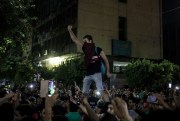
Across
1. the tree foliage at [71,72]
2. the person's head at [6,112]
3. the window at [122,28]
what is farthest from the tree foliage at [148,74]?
the person's head at [6,112]

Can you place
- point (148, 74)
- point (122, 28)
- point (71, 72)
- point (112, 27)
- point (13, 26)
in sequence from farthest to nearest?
1. point (122, 28)
2. point (112, 27)
3. point (71, 72)
4. point (148, 74)
5. point (13, 26)

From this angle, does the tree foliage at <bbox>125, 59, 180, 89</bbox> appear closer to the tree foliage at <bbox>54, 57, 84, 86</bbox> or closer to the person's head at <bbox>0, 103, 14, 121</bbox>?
the tree foliage at <bbox>54, 57, 84, 86</bbox>

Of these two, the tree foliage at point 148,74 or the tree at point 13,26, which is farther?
the tree foliage at point 148,74

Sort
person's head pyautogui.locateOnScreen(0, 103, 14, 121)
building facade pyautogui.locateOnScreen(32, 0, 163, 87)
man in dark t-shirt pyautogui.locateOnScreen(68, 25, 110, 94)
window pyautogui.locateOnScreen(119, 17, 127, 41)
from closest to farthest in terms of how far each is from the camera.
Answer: person's head pyautogui.locateOnScreen(0, 103, 14, 121) → man in dark t-shirt pyautogui.locateOnScreen(68, 25, 110, 94) → building facade pyautogui.locateOnScreen(32, 0, 163, 87) → window pyautogui.locateOnScreen(119, 17, 127, 41)

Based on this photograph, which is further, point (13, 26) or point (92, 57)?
point (13, 26)

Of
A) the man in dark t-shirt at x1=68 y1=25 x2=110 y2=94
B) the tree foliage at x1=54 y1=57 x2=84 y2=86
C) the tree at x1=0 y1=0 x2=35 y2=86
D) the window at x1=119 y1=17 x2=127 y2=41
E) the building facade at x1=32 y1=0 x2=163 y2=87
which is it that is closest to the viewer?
the man in dark t-shirt at x1=68 y1=25 x2=110 y2=94

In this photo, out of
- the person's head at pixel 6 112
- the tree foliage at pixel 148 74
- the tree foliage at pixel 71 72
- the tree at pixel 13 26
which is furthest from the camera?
the tree foliage at pixel 71 72

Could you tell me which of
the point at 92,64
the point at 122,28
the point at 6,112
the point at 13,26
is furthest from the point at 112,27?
the point at 6,112

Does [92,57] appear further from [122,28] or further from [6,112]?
[122,28]

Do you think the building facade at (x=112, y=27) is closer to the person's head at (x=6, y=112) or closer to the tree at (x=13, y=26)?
the tree at (x=13, y=26)

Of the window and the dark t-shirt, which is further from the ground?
the window

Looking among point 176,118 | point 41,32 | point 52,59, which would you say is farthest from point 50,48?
point 176,118

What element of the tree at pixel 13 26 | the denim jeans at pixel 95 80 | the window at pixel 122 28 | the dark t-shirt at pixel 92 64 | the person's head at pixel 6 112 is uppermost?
the window at pixel 122 28

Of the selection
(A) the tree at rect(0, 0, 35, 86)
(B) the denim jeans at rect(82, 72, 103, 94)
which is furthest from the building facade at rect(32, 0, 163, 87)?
(B) the denim jeans at rect(82, 72, 103, 94)
